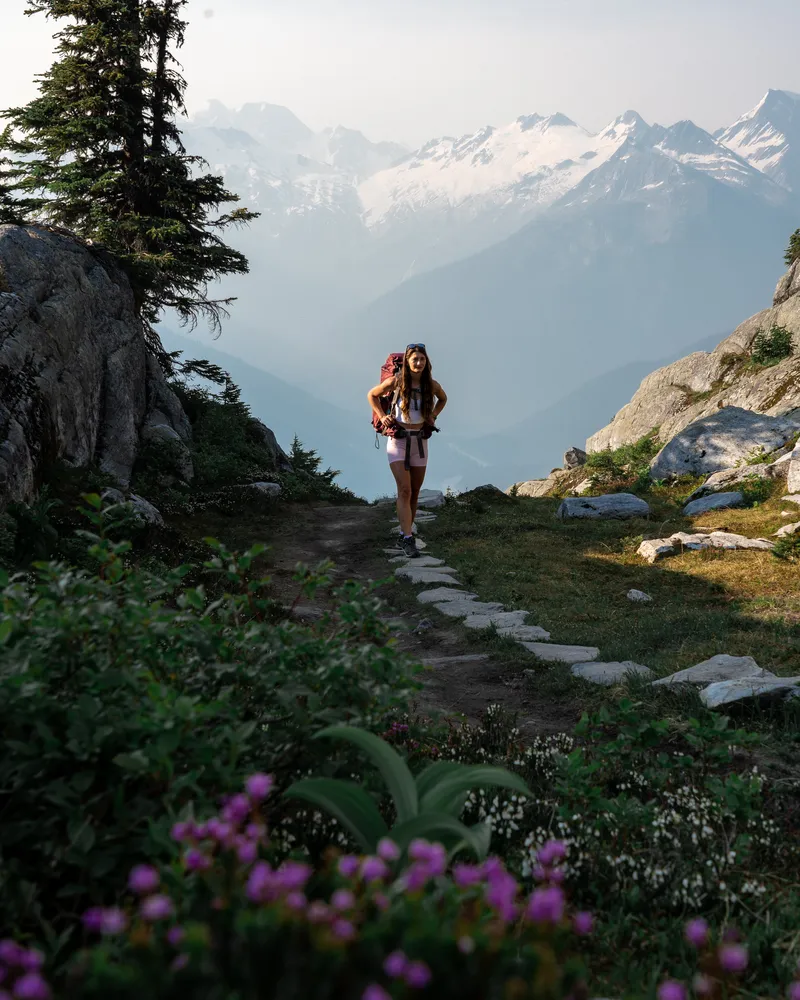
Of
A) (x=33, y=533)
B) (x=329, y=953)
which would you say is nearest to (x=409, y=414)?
(x=33, y=533)

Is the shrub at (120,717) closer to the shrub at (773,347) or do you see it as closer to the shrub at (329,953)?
the shrub at (329,953)

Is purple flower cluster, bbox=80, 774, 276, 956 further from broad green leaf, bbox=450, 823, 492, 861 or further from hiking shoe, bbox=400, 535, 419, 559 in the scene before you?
hiking shoe, bbox=400, 535, 419, 559

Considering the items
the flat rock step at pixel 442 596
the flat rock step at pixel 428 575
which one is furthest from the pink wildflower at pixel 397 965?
the flat rock step at pixel 428 575

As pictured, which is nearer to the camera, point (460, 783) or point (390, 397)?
point (460, 783)

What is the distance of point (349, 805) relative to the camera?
201 centimetres

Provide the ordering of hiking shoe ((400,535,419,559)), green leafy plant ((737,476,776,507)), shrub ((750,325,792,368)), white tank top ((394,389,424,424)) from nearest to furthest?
1. white tank top ((394,389,424,424))
2. hiking shoe ((400,535,419,559))
3. green leafy plant ((737,476,776,507))
4. shrub ((750,325,792,368))

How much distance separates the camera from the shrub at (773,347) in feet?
76.7

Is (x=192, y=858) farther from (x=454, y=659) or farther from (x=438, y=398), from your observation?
(x=438, y=398)

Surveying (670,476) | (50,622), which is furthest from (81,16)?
(50,622)

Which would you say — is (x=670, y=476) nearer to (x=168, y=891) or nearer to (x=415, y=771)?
(x=415, y=771)

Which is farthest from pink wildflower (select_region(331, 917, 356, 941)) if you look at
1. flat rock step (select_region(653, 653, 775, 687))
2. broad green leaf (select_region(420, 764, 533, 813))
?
flat rock step (select_region(653, 653, 775, 687))

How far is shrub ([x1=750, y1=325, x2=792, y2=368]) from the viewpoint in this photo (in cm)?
2339

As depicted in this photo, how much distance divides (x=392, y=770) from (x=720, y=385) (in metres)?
27.2

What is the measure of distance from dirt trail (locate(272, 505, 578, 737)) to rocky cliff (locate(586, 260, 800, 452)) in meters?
14.5
